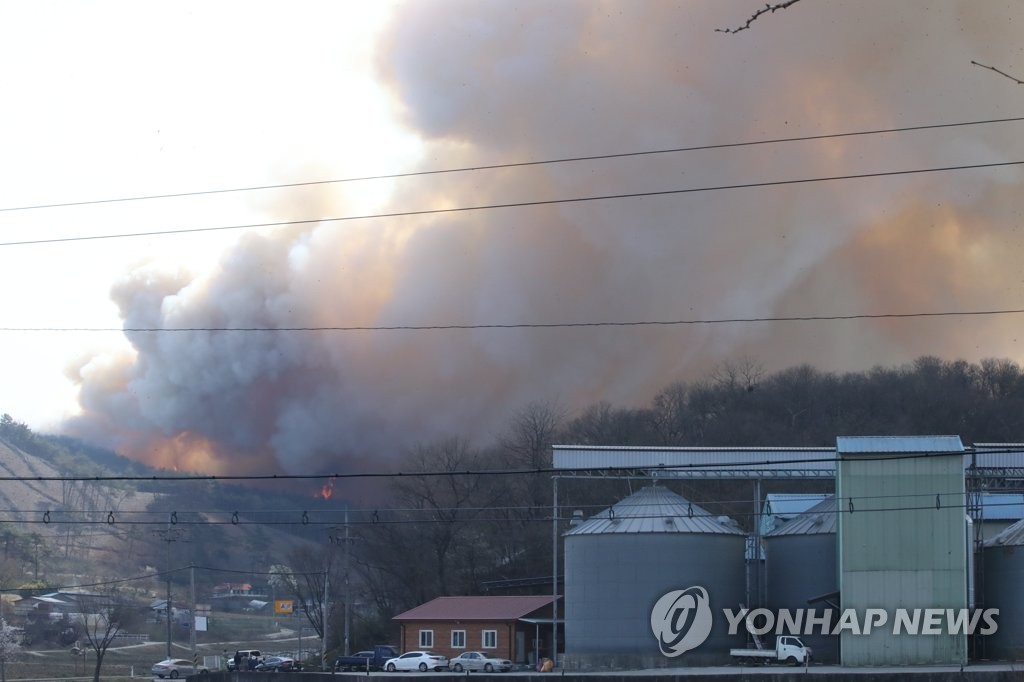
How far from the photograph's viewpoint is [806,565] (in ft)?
196

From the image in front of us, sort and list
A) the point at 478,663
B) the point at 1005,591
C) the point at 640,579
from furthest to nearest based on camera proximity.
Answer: the point at 478,663 < the point at 640,579 < the point at 1005,591

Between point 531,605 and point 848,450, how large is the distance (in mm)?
23640

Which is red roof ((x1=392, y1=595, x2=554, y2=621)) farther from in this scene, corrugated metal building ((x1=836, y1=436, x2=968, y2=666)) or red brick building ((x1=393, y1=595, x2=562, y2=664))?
corrugated metal building ((x1=836, y1=436, x2=968, y2=666))

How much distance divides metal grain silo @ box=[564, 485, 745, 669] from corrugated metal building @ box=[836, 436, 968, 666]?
8282 mm

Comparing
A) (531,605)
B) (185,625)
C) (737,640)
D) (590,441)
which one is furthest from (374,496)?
(737,640)

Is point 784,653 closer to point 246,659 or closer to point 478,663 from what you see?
point 478,663

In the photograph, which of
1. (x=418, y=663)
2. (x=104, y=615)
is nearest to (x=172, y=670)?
(x=418, y=663)

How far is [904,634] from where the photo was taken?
5109 centimetres

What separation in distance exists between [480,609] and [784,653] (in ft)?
69.8

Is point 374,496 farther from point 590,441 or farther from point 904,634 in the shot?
point 904,634

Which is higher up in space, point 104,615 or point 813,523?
point 813,523

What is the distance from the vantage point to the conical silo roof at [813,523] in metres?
59.3

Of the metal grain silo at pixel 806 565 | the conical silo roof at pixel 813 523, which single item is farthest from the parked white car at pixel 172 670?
the conical silo roof at pixel 813 523

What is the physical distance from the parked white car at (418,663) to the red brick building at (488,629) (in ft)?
16.9
